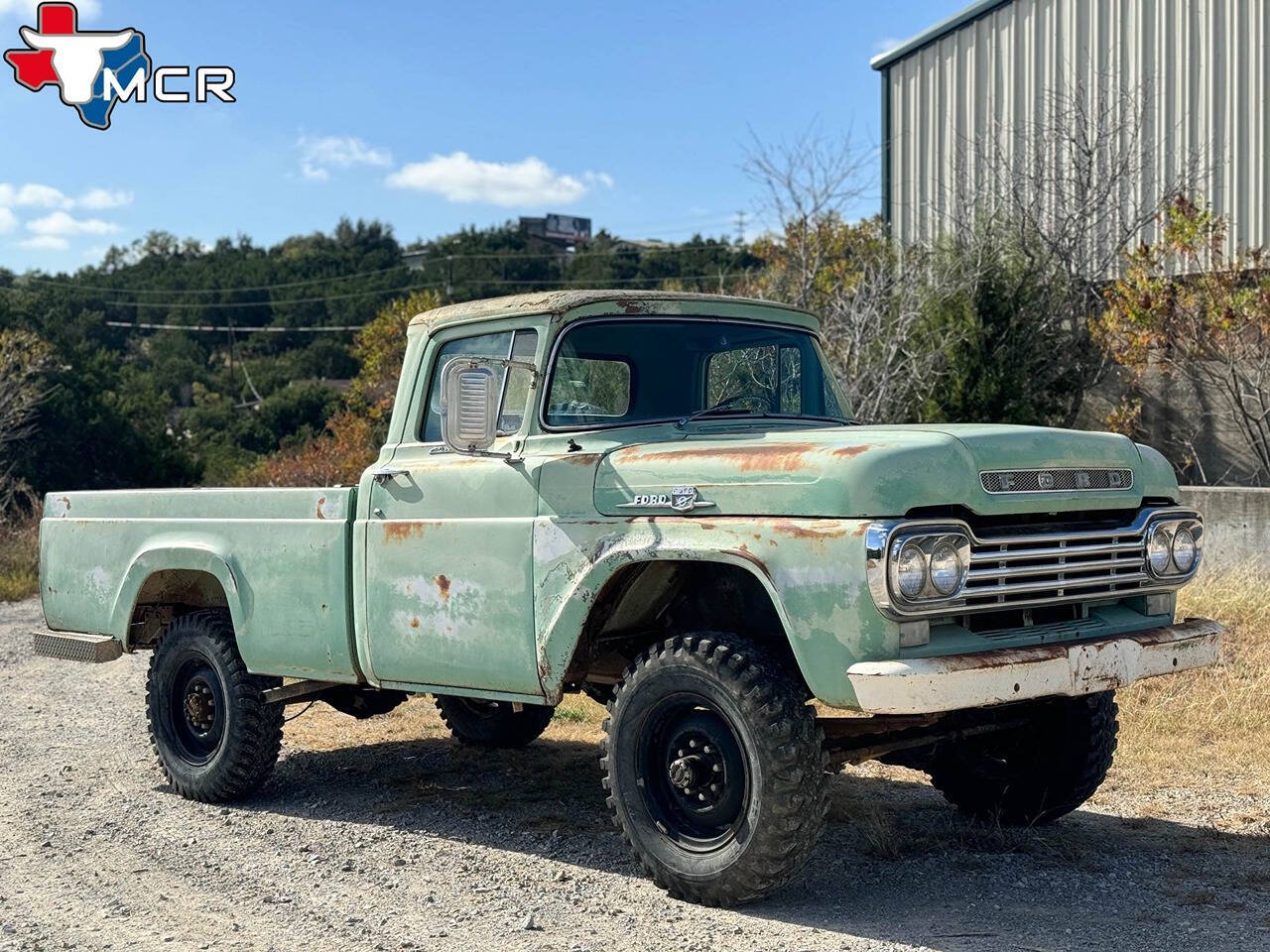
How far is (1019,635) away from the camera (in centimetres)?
461

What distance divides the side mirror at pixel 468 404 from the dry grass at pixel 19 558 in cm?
1162

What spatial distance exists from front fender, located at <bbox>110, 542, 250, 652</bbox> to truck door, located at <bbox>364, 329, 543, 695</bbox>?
911 mm

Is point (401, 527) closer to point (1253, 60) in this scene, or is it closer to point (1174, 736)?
point (1174, 736)

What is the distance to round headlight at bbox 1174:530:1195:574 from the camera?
518 centimetres

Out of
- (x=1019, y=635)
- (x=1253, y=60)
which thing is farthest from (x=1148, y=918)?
(x=1253, y=60)

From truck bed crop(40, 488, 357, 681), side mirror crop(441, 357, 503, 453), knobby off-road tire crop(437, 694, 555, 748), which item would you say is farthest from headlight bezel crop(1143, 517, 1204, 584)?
knobby off-road tire crop(437, 694, 555, 748)

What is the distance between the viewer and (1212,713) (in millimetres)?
7723

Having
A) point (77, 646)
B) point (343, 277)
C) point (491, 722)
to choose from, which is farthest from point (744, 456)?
point (343, 277)

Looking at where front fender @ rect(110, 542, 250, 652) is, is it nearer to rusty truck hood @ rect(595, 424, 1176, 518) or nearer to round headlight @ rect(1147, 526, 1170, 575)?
rusty truck hood @ rect(595, 424, 1176, 518)

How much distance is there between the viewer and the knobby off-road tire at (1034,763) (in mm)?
5605

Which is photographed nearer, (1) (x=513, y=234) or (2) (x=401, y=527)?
(2) (x=401, y=527)

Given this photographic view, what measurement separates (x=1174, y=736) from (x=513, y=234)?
190 ft

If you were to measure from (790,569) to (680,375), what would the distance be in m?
1.54

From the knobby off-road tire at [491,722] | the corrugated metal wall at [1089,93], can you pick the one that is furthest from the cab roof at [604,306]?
the corrugated metal wall at [1089,93]
